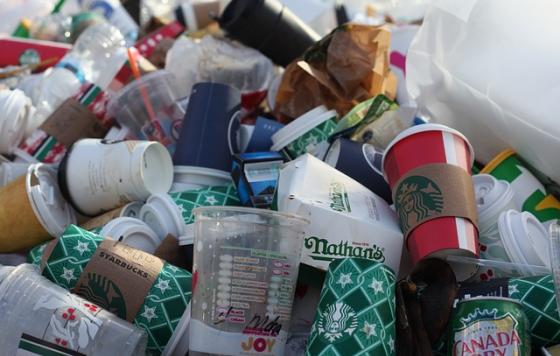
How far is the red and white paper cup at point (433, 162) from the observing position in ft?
4.97

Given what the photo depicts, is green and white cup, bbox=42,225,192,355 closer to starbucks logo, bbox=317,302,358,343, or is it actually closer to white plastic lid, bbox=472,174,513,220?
starbucks logo, bbox=317,302,358,343

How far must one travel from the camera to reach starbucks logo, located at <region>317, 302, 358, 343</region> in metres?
1.27

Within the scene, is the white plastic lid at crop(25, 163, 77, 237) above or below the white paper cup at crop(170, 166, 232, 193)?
below

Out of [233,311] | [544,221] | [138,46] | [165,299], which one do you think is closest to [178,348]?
[165,299]

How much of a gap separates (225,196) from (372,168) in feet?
1.28

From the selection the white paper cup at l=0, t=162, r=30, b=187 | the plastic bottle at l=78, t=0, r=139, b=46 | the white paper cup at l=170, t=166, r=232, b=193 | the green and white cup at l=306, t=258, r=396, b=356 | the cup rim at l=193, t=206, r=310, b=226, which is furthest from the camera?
the plastic bottle at l=78, t=0, r=139, b=46

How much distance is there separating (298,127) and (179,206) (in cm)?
44

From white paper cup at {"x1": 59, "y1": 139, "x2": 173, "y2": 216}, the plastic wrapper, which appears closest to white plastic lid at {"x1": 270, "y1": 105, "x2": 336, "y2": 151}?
white paper cup at {"x1": 59, "y1": 139, "x2": 173, "y2": 216}

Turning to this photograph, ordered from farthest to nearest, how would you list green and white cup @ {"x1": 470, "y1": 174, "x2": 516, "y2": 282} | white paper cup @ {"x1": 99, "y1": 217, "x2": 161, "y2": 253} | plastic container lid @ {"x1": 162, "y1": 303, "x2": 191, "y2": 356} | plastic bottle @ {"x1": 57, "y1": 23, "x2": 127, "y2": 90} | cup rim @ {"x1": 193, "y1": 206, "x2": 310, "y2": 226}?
plastic bottle @ {"x1": 57, "y1": 23, "x2": 127, "y2": 90} < white paper cup @ {"x1": 99, "y1": 217, "x2": 161, "y2": 253} < green and white cup @ {"x1": 470, "y1": 174, "x2": 516, "y2": 282} < plastic container lid @ {"x1": 162, "y1": 303, "x2": 191, "y2": 356} < cup rim @ {"x1": 193, "y1": 206, "x2": 310, "y2": 226}

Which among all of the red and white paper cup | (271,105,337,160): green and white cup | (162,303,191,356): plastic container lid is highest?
the red and white paper cup

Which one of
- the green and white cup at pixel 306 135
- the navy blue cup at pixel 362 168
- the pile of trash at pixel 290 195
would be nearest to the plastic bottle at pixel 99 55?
the pile of trash at pixel 290 195

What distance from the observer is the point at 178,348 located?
149 cm

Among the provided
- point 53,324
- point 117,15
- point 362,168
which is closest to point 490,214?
point 362,168

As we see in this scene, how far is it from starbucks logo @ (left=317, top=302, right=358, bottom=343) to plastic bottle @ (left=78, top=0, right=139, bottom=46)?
7.58ft
